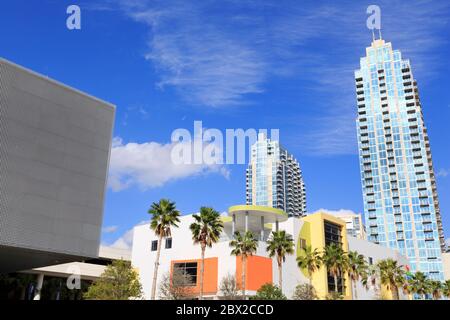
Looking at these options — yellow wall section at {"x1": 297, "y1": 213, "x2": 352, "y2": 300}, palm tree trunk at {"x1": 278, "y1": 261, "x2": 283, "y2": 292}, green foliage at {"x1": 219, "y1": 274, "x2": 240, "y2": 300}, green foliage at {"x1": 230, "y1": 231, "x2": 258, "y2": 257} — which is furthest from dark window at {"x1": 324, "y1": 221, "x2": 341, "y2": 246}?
green foliage at {"x1": 219, "y1": 274, "x2": 240, "y2": 300}

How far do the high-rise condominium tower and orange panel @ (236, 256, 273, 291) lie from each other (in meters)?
90.6

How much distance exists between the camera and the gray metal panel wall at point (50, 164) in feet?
120

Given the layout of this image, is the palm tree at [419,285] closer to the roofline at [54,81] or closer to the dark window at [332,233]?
the dark window at [332,233]

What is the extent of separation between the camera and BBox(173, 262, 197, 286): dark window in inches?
2987

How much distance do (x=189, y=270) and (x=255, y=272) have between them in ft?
42.6

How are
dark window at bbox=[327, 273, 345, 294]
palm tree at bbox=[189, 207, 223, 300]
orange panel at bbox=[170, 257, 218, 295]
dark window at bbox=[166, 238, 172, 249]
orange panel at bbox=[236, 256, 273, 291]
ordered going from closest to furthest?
palm tree at bbox=[189, 207, 223, 300] < orange panel at bbox=[236, 256, 273, 291] < orange panel at bbox=[170, 257, 218, 295] < dark window at bbox=[166, 238, 172, 249] < dark window at bbox=[327, 273, 345, 294]

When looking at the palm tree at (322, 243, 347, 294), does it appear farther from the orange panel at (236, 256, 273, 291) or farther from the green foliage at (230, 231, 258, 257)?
the green foliage at (230, 231, 258, 257)

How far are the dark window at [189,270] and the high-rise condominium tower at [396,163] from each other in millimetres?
95879

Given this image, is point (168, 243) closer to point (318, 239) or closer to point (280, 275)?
point (280, 275)

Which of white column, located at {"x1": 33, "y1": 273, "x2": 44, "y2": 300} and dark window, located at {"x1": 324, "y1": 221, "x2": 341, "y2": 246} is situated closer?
white column, located at {"x1": 33, "y1": 273, "x2": 44, "y2": 300}

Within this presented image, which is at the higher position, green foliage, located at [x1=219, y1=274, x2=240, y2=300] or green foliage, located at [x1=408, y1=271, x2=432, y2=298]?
green foliage, located at [x1=408, y1=271, x2=432, y2=298]

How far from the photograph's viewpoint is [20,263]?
45.4 meters

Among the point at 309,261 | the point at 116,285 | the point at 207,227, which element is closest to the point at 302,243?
the point at 309,261

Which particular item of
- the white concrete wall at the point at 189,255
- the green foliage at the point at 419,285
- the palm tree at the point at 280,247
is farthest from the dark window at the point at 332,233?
the palm tree at the point at 280,247
